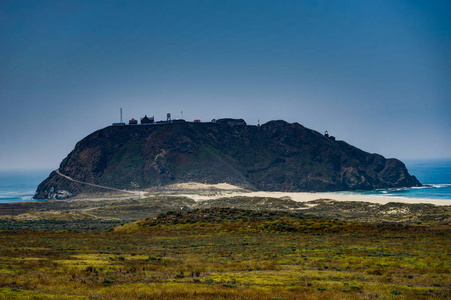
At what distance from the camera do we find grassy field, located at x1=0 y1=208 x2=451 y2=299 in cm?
1966

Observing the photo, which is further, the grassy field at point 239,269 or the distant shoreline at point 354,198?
the distant shoreline at point 354,198

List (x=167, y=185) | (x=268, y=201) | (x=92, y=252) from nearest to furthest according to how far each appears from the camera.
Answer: (x=92, y=252) < (x=268, y=201) < (x=167, y=185)

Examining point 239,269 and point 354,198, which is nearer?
point 239,269

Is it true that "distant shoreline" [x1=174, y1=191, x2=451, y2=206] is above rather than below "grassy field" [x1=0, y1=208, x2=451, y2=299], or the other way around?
below

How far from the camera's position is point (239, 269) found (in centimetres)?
2783

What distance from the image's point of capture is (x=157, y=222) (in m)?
68.2

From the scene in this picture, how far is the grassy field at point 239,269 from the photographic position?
1966 centimetres

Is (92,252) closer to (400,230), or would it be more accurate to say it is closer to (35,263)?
(35,263)

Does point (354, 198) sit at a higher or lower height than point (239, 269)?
lower

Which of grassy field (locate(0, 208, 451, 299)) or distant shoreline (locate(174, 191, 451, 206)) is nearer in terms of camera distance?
grassy field (locate(0, 208, 451, 299))

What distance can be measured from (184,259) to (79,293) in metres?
13.6

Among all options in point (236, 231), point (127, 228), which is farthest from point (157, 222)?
point (236, 231)

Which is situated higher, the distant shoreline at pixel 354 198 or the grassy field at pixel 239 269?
the grassy field at pixel 239 269

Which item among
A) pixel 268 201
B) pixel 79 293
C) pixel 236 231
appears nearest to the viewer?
pixel 79 293
